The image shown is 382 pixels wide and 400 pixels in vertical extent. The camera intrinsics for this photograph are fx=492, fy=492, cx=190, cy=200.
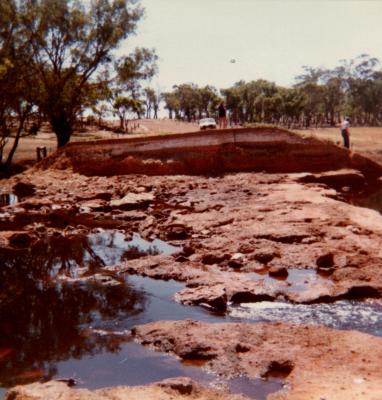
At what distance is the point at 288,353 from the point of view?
6.51 meters

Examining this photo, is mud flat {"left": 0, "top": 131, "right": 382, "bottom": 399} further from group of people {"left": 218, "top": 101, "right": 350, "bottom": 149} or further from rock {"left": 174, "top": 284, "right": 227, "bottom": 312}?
group of people {"left": 218, "top": 101, "right": 350, "bottom": 149}

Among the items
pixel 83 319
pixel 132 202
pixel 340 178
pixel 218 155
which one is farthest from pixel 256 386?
pixel 218 155

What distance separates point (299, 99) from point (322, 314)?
53.0m

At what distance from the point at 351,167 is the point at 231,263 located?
15.7 metres

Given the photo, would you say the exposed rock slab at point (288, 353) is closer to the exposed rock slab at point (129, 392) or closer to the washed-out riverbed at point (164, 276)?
the washed-out riverbed at point (164, 276)

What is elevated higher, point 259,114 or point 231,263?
point 259,114

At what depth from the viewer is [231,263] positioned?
1062 centimetres

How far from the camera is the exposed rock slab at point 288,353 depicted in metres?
5.65

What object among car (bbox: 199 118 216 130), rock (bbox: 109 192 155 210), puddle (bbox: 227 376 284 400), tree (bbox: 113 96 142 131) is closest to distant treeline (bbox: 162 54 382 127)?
tree (bbox: 113 96 142 131)

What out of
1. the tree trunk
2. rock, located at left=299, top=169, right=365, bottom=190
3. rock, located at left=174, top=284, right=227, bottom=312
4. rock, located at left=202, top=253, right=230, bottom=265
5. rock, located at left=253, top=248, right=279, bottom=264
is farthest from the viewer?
the tree trunk

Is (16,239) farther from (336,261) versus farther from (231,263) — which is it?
(336,261)

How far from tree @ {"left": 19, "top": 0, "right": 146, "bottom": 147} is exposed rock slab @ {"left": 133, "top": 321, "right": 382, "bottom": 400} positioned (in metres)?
22.4

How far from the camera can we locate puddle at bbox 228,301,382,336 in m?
7.65

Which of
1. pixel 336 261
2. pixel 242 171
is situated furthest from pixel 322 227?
pixel 242 171
